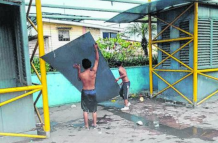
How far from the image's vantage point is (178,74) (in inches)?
285

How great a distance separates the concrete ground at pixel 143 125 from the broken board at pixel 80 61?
937mm

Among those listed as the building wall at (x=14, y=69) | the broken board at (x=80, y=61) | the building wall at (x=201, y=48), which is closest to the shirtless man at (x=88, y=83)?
the broken board at (x=80, y=61)

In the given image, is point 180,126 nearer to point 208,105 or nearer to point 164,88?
point 208,105

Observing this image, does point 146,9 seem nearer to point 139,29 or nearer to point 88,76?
point 88,76

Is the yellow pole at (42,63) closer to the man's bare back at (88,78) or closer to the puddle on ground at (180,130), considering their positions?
the man's bare back at (88,78)

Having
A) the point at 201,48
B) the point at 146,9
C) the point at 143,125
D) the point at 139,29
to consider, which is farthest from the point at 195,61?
A: the point at 139,29

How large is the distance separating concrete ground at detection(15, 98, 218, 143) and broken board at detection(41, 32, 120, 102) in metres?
0.94

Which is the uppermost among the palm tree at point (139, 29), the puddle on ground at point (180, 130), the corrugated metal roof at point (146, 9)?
the palm tree at point (139, 29)

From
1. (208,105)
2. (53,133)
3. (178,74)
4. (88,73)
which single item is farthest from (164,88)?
(53,133)

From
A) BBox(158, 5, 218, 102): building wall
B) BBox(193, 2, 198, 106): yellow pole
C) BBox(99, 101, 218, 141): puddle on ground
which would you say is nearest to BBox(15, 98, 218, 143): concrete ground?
BBox(99, 101, 218, 141): puddle on ground

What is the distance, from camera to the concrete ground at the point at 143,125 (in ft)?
14.0

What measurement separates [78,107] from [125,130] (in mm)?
2984

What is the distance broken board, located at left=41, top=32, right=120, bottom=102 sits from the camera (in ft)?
13.8

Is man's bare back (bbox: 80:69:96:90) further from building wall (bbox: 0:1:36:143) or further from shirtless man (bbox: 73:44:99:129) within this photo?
building wall (bbox: 0:1:36:143)
